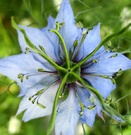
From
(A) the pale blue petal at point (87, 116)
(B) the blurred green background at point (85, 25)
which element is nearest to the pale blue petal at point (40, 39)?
(A) the pale blue petal at point (87, 116)

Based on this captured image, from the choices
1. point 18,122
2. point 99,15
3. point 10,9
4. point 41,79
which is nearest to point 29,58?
point 41,79

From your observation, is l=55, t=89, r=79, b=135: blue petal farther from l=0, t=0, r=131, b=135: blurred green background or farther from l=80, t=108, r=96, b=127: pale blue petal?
l=0, t=0, r=131, b=135: blurred green background

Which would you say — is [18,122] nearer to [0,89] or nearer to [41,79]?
[0,89]

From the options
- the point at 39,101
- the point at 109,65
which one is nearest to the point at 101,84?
the point at 109,65

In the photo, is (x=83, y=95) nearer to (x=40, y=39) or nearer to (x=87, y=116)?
(x=87, y=116)

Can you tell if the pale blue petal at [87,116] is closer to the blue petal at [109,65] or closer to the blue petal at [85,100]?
the blue petal at [85,100]

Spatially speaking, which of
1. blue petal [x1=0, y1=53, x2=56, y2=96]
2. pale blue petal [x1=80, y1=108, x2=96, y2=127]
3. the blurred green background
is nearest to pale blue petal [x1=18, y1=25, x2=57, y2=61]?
blue petal [x1=0, y1=53, x2=56, y2=96]
